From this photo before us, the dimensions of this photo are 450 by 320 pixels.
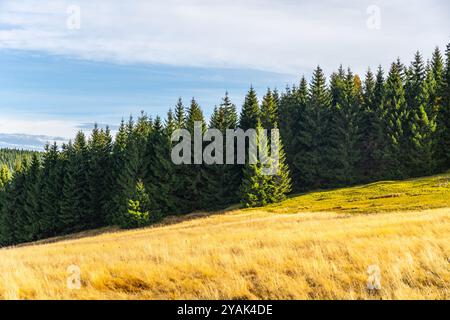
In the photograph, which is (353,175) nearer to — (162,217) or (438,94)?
(438,94)

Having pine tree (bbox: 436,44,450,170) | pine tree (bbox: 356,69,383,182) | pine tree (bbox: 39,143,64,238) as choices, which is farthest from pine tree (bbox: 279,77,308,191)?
pine tree (bbox: 39,143,64,238)

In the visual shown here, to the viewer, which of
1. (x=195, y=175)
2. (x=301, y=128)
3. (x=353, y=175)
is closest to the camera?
(x=195, y=175)

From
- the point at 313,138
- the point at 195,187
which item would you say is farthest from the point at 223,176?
the point at 313,138

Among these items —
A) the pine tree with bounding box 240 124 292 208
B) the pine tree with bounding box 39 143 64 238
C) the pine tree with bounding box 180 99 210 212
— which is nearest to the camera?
the pine tree with bounding box 240 124 292 208

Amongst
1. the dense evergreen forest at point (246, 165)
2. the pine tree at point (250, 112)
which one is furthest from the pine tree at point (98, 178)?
the pine tree at point (250, 112)

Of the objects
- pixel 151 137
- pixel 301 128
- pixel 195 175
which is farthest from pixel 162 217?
pixel 301 128

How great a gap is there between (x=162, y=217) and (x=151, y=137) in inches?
544

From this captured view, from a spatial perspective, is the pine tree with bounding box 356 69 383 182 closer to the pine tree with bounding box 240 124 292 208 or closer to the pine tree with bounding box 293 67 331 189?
the pine tree with bounding box 293 67 331 189

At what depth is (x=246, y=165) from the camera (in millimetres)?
54594

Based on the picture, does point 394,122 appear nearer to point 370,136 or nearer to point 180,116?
point 370,136

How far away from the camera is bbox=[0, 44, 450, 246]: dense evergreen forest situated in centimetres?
5862

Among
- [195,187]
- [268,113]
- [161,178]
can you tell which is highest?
[268,113]

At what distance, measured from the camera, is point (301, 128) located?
240 feet
